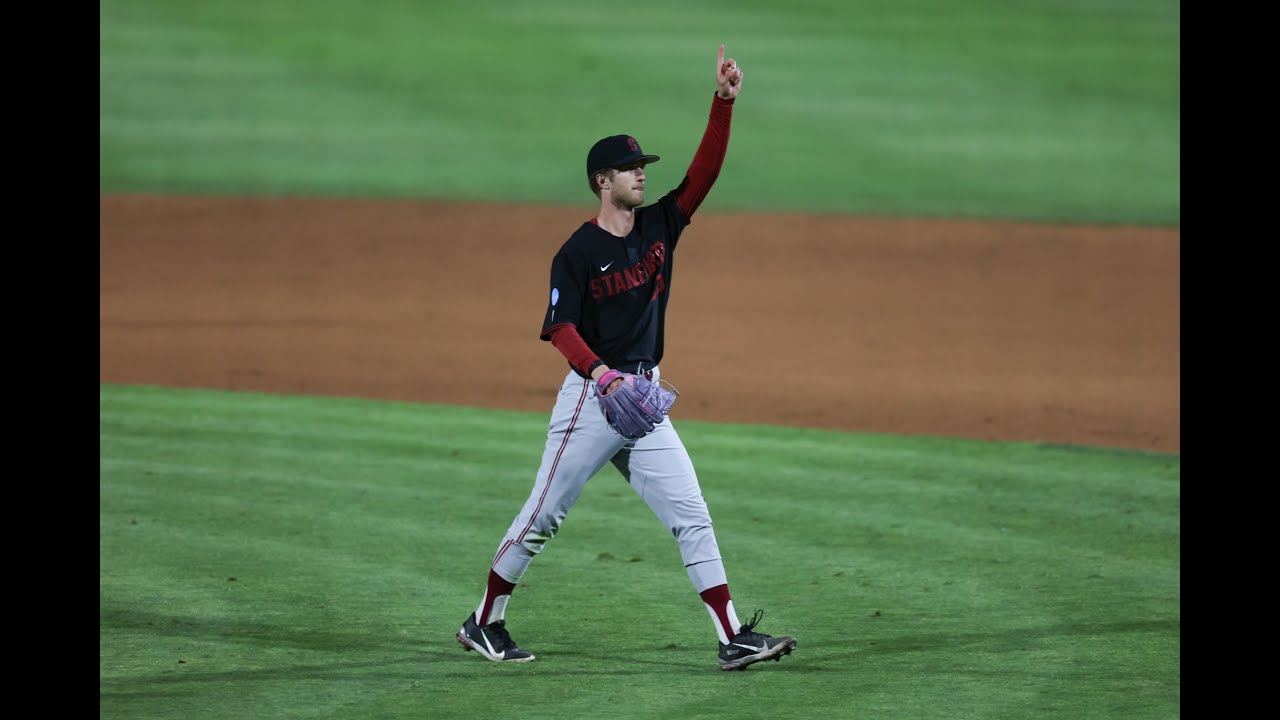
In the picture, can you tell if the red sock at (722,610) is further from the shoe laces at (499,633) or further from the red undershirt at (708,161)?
the red undershirt at (708,161)

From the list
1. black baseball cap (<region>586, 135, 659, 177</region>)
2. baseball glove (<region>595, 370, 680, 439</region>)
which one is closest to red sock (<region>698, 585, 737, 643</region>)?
baseball glove (<region>595, 370, 680, 439</region>)

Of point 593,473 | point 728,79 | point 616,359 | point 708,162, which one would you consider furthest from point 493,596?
point 728,79

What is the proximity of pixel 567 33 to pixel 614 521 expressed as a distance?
62.7ft

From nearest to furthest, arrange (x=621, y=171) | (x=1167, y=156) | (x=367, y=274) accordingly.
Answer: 1. (x=621, y=171)
2. (x=367, y=274)
3. (x=1167, y=156)

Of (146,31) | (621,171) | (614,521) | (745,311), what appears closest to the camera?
(621,171)

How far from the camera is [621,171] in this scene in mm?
6297

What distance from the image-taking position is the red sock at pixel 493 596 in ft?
20.9

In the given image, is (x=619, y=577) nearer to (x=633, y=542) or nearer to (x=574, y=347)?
(x=633, y=542)

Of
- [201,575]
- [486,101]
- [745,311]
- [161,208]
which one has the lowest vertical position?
[201,575]

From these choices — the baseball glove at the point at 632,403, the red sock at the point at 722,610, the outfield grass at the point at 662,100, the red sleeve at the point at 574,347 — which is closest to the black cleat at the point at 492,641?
the red sock at the point at 722,610

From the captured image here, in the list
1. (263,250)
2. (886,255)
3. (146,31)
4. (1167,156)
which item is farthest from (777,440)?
(146,31)

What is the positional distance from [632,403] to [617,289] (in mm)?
469

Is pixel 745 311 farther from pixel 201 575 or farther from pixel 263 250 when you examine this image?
pixel 201 575

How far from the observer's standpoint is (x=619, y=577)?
7.65 m
